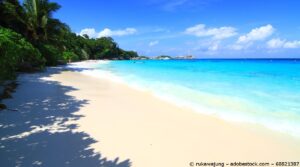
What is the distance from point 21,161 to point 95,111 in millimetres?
3128

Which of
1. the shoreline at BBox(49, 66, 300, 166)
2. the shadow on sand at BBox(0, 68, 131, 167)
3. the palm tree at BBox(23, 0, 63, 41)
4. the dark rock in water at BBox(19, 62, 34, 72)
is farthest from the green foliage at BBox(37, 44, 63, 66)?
the shoreline at BBox(49, 66, 300, 166)

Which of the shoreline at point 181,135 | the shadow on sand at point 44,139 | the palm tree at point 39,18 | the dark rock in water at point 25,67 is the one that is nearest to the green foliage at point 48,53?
the palm tree at point 39,18

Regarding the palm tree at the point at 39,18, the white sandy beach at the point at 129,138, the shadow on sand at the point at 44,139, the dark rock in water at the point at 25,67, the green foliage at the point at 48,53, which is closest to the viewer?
the shadow on sand at the point at 44,139

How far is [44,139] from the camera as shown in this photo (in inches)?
175

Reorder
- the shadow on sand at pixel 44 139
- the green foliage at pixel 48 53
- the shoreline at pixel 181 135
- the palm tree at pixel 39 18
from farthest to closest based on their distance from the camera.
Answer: the green foliage at pixel 48 53 < the palm tree at pixel 39 18 < the shoreline at pixel 181 135 < the shadow on sand at pixel 44 139

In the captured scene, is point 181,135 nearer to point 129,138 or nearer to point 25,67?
point 129,138

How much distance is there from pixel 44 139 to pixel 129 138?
5.17ft

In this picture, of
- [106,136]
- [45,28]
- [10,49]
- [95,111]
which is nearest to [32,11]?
[45,28]

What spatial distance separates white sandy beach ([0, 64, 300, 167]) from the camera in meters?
3.80

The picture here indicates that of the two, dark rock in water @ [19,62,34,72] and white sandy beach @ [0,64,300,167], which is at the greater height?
dark rock in water @ [19,62,34,72]

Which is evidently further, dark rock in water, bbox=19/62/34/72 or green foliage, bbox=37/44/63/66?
green foliage, bbox=37/44/63/66

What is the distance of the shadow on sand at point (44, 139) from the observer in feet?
12.0

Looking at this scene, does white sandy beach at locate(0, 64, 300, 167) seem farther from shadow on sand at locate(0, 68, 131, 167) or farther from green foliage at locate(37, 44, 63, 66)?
green foliage at locate(37, 44, 63, 66)

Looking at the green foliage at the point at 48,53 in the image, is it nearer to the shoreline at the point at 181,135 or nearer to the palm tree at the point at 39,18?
the palm tree at the point at 39,18
